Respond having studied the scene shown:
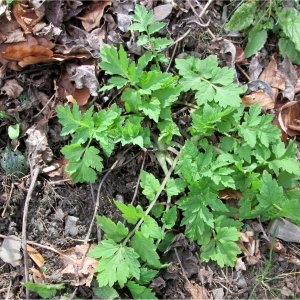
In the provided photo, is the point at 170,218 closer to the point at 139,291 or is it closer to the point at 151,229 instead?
the point at 151,229

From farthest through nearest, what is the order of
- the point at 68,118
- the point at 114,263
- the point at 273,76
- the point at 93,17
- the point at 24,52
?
the point at 273,76 → the point at 93,17 → the point at 24,52 → the point at 68,118 → the point at 114,263

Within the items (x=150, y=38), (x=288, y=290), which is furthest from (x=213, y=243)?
(x=150, y=38)

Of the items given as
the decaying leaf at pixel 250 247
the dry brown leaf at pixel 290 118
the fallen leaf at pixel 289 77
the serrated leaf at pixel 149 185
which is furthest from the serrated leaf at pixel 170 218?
the fallen leaf at pixel 289 77

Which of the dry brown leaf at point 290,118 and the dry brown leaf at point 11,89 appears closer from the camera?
the dry brown leaf at point 11,89

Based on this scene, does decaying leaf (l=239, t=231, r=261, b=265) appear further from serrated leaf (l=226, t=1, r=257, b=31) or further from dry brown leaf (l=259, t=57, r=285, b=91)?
serrated leaf (l=226, t=1, r=257, b=31)

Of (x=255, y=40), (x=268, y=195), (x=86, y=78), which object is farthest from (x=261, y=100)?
(x=86, y=78)

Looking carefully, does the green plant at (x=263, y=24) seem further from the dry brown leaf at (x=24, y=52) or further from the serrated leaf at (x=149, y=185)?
the dry brown leaf at (x=24, y=52)

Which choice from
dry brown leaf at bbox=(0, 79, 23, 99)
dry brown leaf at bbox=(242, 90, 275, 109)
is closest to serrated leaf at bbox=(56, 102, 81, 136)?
dry brown leaf at bbox=(0, 79, 23, 99)
